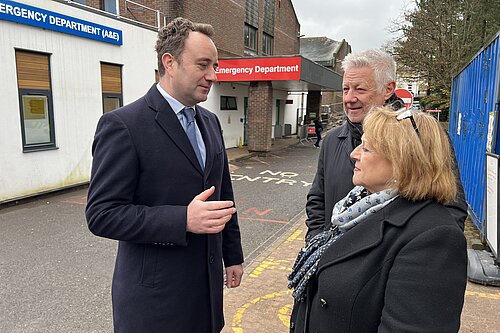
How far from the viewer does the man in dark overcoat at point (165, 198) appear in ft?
5.65

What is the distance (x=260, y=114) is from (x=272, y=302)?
12.4 metres

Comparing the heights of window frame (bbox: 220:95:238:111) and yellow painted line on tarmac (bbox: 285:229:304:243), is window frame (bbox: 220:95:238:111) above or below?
above

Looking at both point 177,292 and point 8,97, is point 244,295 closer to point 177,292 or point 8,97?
point 177,292

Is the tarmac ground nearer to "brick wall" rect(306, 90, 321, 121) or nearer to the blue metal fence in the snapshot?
the blue metal fence

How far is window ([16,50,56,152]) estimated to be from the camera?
26.2 ft

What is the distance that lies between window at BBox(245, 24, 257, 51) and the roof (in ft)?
69.6

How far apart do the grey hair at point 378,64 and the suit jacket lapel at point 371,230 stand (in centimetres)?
114

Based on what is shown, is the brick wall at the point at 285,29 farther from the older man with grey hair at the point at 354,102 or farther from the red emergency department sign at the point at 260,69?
the older man with grey hair at the point at 354,102

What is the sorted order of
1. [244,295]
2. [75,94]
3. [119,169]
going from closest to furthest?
[119,169] < [244,295] < [75,94]

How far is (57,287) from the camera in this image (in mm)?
4336

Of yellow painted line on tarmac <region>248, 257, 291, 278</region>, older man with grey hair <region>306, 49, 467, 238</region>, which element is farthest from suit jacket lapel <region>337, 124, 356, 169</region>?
yellow painted line on tarmac <region>248, 257, 291, 278</region>

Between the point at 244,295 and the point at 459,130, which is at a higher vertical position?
the point at 459,130

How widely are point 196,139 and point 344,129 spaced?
999 mm

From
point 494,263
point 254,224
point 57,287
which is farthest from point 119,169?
point 254,224
